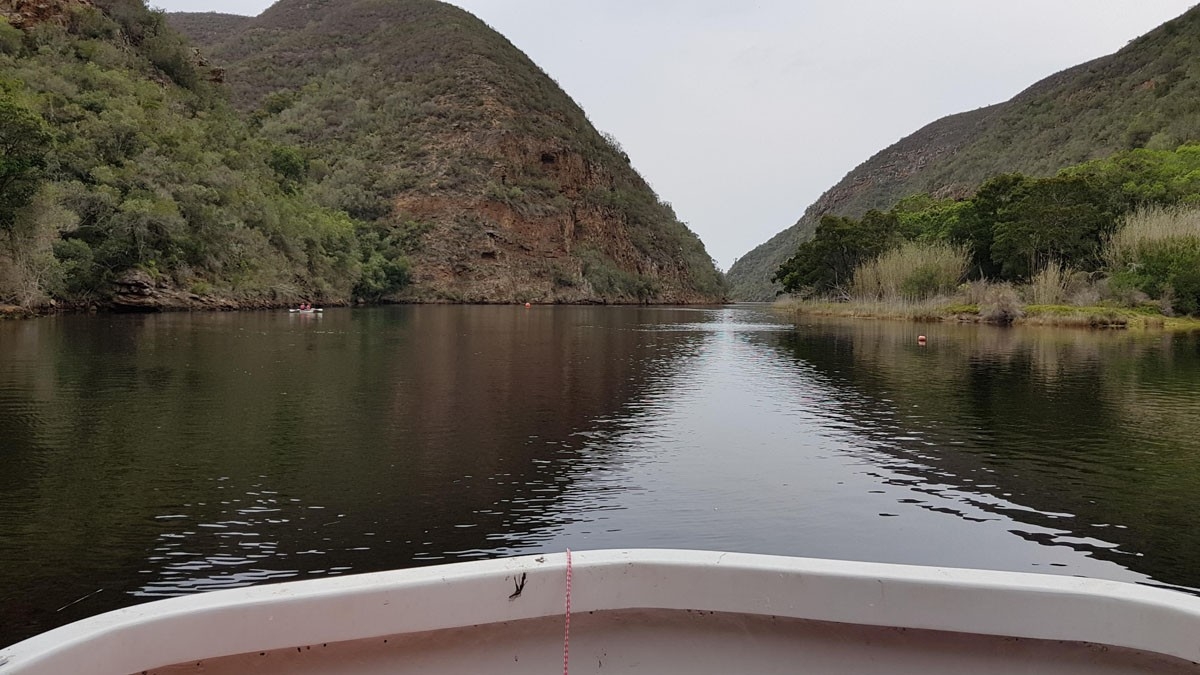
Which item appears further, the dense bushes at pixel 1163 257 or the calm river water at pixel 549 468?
the dense bushes at pixel 1163 257

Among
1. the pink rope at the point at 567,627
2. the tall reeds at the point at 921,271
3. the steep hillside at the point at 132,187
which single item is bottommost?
the pink rope at the point at 567,627

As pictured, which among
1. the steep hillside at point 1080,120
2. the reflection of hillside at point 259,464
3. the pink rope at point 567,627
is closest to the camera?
the pink rope at point 567,627

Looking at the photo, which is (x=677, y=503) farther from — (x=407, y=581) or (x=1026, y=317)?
(x=1026, y=317)

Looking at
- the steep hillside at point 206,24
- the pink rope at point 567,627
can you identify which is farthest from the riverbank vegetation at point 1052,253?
the steep hillside at point 206,24

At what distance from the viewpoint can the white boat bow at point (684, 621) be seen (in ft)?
A: 9.07

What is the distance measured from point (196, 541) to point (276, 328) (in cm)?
2843

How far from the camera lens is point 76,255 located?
41.9m

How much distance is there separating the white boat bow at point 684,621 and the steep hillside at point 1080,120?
3413 inches

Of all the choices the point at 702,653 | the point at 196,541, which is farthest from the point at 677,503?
the point at 702,653

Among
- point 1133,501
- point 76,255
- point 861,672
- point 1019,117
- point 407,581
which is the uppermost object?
point 1019,117

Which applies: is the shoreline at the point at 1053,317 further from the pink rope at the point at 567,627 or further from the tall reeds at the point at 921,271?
the pink rope at the point at 567,627

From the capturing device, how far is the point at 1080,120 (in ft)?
319

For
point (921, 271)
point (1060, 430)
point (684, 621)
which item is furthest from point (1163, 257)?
point (684, 621)

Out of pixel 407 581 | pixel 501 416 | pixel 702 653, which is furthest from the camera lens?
pixel 501 416
